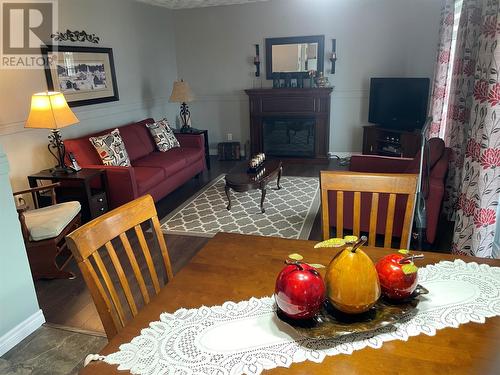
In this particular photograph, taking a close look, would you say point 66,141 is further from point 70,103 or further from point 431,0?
point 431,0

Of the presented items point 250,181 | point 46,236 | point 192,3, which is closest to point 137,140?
point 250,181

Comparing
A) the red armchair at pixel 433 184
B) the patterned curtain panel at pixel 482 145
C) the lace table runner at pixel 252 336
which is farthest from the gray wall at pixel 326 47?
the lace table runner at pixel 252 336

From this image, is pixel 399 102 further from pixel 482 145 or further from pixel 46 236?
pixel 46 236

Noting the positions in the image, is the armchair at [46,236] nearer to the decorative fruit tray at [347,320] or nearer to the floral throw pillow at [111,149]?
the floral throw pillow at [111,149]

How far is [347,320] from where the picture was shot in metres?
0.99

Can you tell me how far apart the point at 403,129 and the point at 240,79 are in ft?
9.05

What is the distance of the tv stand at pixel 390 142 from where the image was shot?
16.1 ft

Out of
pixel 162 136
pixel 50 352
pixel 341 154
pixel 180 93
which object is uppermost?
pixel 180 93

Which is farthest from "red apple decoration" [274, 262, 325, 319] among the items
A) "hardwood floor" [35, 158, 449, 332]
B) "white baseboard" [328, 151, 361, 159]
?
"white baseboard" [328, 151, 361, 159]

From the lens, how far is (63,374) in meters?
1.87

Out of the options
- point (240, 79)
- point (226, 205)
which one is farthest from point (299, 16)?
point (226, 205)

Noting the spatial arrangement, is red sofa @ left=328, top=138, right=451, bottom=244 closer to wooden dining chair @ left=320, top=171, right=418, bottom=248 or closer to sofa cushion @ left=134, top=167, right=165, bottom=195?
wooden dining chair @ left=320, top=171, right=418, bottom=248

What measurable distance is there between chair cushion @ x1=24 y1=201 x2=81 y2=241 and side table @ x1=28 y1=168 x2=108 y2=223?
0.37 meters

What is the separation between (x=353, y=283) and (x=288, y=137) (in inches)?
210
